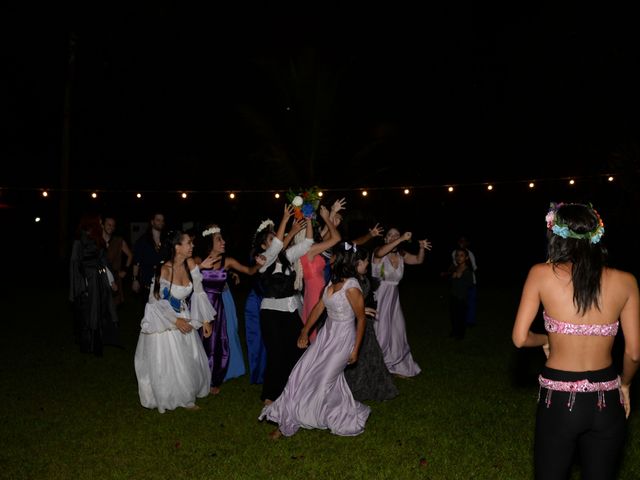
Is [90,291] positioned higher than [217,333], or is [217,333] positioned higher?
[90,291]

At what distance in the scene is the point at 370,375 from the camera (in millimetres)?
7242

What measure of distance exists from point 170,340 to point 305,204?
2001 mm

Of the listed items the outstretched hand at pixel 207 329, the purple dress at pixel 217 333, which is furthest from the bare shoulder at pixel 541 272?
the purple dress at pixel 217 333

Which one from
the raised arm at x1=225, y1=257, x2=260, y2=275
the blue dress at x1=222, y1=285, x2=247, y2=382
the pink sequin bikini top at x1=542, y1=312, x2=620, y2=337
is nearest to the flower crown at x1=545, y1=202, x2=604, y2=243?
the pink sequin bikini top at x1=542, y1=312, x2=620, y2=337

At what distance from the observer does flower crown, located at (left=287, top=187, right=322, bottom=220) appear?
24.0ft

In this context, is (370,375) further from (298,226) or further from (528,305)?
(528,305)

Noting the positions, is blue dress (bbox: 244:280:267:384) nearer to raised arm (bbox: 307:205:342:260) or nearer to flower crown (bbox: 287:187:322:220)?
raised arm (bbox: 307:205:342:260)

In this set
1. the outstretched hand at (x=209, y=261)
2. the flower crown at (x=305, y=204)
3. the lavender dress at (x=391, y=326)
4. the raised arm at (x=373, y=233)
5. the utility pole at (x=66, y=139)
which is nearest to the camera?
the outstretched hand at (x=209, y=261)

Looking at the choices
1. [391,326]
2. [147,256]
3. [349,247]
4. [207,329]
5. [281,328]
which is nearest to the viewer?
[349,247]

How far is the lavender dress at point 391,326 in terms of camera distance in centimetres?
839

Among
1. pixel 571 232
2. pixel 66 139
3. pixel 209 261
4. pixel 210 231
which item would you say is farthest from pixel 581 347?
pixel 66 139

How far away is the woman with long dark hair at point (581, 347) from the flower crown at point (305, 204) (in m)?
4.02

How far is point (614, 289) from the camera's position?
3412 millimetres

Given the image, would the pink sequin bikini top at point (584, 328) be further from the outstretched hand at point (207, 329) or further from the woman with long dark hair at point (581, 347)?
the outstretched hand at point (207, 329)
